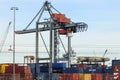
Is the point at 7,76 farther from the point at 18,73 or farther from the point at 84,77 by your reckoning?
the point at 84,77

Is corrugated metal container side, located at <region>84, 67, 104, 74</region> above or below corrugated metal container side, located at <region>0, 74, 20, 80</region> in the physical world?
above

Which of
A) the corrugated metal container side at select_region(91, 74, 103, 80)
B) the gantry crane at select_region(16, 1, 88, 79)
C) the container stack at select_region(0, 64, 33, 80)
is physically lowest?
the corrugated metal container side at select_region(91, 74, 103, 80)

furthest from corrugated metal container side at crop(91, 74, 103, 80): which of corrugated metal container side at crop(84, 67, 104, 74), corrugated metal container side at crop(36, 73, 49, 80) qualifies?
corrugated metal container side at crop(36, 73, 49, 80)

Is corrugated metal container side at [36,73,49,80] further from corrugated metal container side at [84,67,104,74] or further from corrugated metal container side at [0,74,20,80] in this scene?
corrugated metal container side at [84,67,104,74]

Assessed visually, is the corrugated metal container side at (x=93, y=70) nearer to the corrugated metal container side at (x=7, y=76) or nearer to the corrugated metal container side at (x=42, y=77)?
the corrugated metal container side at (x=42, y=77)

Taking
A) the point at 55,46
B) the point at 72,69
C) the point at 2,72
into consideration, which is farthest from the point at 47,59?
the point at 2,72

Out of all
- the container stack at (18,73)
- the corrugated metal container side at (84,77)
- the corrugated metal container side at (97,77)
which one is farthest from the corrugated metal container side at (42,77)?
the corrugated metal container side at (97,77)

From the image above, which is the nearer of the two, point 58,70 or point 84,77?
point 84,77

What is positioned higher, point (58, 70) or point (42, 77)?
point (58, 70)

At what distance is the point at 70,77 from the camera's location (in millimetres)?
75000

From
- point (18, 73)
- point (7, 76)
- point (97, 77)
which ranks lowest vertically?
point (97, 77)

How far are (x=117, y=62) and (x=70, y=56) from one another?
2530 cm

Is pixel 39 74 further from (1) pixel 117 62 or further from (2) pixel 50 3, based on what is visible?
(2) pixel 50 3

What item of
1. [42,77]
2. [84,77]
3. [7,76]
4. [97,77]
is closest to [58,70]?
[42,77]
